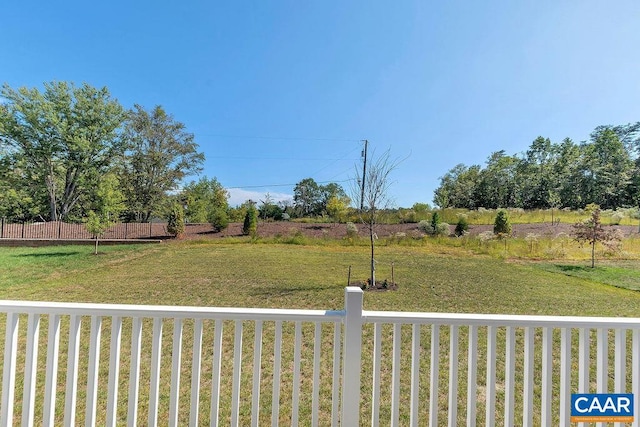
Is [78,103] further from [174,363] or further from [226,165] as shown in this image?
[174,363]

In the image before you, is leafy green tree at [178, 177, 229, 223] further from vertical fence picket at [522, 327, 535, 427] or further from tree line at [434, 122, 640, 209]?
vertical fence picket at [522, 327, 535, 427]

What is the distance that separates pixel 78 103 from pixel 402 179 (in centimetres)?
496

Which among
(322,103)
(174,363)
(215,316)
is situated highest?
(322,103)

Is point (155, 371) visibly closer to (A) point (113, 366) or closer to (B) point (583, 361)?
(A) point (113, 366)

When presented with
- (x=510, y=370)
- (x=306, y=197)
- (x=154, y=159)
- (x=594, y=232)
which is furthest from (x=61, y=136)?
(x=594, y=232)

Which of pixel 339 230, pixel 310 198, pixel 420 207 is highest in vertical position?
pixel 310 198

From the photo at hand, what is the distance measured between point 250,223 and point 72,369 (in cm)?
341

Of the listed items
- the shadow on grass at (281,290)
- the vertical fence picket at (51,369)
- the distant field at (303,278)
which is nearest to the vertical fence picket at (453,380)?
the vertical fence picket at (51,369)

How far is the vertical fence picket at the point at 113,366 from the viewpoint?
0.91 m

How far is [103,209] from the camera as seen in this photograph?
3.90 m

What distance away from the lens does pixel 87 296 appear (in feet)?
9.71

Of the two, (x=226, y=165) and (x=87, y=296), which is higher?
(x=226, y=165)

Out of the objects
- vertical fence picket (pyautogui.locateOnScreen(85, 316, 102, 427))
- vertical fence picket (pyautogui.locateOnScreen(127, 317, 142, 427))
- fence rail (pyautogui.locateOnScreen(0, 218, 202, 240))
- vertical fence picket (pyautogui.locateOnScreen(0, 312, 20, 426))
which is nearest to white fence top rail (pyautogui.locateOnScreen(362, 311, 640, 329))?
vertical fence picket (pyautogui.locateOnScreen(127, 317, 142, 427))

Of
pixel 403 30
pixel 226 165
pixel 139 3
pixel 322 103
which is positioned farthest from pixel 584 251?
pixel 139 3
